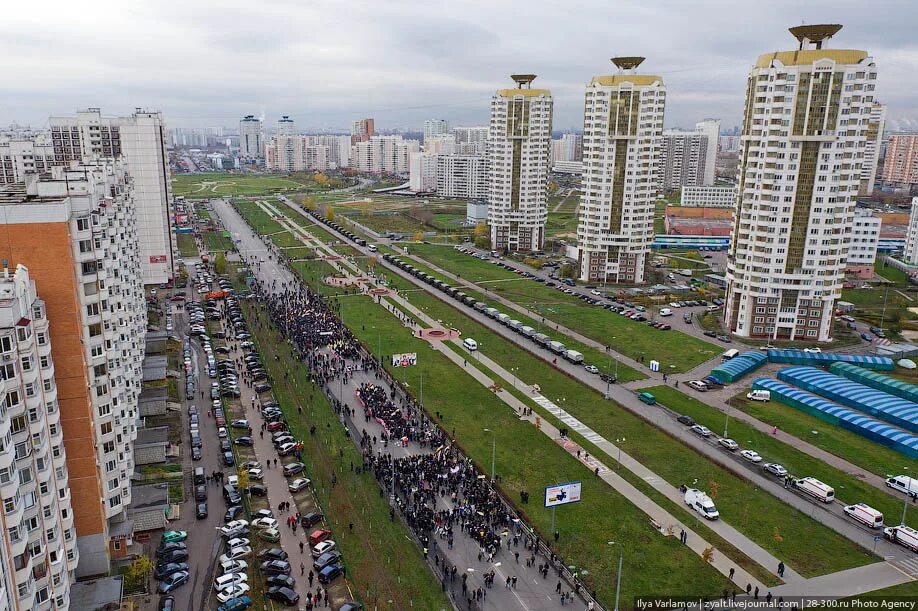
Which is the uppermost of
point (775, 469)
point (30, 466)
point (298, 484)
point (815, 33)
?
point (815, 33)

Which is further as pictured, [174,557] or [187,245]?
[187,245]

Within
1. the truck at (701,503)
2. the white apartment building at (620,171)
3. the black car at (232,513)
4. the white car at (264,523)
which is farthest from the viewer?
the white apartment building at (620,171)

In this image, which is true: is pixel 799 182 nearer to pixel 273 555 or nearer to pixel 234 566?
pixel 273 555

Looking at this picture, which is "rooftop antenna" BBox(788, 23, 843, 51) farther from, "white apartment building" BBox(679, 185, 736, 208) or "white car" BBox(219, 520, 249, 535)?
"white apartment building" BBox(679, 185, 736, 208)

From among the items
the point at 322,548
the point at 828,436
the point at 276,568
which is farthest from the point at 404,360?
the point at 828,436

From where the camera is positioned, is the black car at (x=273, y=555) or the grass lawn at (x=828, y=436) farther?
the grass lawn at (x=828, y=436)

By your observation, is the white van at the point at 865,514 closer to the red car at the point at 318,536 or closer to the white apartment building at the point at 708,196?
the red car at the point at 318,536

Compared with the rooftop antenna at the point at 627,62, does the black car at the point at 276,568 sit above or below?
below

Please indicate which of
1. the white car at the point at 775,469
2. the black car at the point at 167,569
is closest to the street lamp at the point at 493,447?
the white car at the point at 775,469
